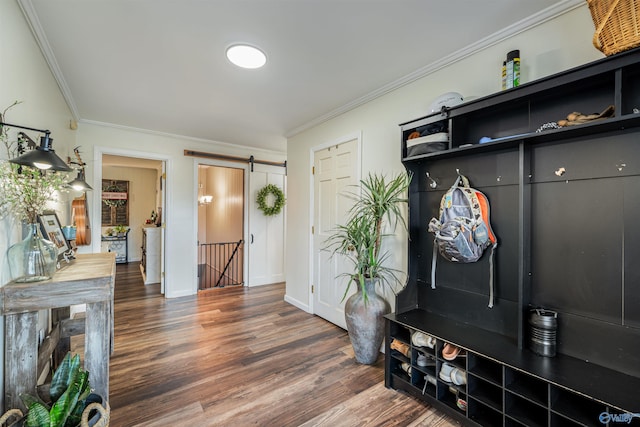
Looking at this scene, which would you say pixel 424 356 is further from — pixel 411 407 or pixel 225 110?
pixel 225 110

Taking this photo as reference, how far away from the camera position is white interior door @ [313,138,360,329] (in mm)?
3076

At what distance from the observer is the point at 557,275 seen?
159 centimetres

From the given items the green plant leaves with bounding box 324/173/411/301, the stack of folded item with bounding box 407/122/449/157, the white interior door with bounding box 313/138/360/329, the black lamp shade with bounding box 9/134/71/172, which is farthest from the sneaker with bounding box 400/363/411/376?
the black lamp shade with bounding box 9/134/71/172

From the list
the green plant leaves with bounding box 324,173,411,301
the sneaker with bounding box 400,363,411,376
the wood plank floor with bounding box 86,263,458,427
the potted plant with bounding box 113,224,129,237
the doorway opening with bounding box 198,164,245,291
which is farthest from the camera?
the potted plant with bounding box 113,224,129,237

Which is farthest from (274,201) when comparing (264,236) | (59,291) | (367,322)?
(59,291)

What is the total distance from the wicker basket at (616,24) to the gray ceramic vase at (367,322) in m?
1.93

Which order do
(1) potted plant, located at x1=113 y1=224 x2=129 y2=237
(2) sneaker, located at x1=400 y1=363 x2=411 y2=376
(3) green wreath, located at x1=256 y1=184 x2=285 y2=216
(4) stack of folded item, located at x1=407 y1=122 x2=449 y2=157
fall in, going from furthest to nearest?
(1) potted plant, located at x1=113 y1=224 x2=129 y2=237 < (3) green wreath, located at x1=256 y1=184 x2=285 y2=216 < (2) sneaker, located at x1=400 y1=363 x2=411 y2=376 < (4) stack of folded item, located at x1=407 y1=122 x2=449 y2=157

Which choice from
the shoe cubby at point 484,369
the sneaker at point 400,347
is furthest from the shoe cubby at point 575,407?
the sneaker at point 400,347

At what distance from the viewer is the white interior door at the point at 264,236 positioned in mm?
4957

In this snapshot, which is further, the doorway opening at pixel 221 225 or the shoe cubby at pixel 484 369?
the doorway opening at pixel 221 225

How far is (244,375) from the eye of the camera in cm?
226

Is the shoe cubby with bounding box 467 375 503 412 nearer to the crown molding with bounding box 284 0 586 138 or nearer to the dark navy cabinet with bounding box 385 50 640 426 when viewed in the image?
the dark navy cabinet with bounding box 385 50 640 426

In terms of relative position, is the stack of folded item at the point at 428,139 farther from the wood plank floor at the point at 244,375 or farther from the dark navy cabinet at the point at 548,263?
the wood plank floor at the point at 244,375

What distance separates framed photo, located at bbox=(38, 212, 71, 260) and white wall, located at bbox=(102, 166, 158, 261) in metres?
5.67
